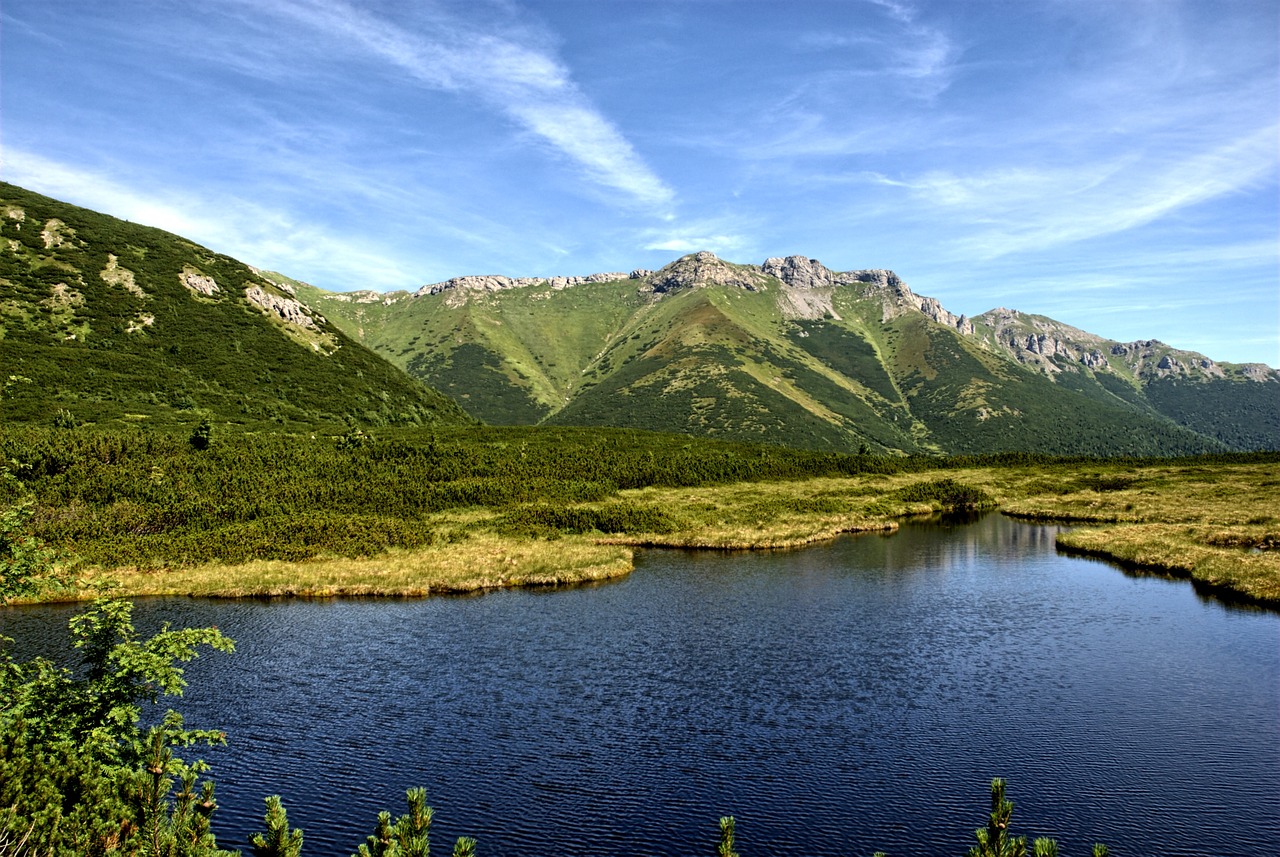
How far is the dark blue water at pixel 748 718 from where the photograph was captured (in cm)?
2573

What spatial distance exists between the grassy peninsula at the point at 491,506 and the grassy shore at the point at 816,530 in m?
0.29

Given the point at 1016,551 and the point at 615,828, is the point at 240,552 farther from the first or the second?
the point at 1016,551

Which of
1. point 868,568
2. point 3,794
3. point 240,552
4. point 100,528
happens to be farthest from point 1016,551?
point 100,528

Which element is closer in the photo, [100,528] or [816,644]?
[816,644]

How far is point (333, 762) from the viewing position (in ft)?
98.8

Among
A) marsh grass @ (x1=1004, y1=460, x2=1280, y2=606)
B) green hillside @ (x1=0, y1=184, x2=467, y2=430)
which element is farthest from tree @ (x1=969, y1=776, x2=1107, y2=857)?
green hillside @ (x1=0, y1=184, x2=467, y2=430)

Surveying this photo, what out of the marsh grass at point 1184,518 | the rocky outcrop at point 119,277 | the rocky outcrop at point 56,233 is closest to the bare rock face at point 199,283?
the rocky outcrop at point 119,277

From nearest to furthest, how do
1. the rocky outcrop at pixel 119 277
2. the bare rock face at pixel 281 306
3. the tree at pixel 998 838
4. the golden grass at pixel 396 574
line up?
the tree at pixel 998 838 < the golden grass at pixel 396 574 < the rocky outcrop at pixel 119 277 < the bare rock face at pixel 281 306

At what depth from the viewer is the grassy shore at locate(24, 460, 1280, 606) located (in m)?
60.9

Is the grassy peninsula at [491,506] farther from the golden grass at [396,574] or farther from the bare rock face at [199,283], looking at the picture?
the bare rock face at [199,283]

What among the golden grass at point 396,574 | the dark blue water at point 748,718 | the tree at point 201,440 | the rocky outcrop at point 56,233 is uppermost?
the rocky outcrop at point 56,233

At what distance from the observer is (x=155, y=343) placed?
493 feet

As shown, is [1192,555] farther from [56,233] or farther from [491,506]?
[56,233]

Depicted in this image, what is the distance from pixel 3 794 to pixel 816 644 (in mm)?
40694
